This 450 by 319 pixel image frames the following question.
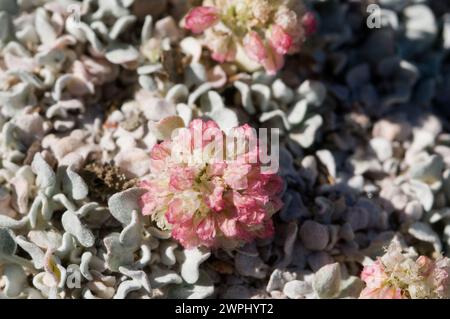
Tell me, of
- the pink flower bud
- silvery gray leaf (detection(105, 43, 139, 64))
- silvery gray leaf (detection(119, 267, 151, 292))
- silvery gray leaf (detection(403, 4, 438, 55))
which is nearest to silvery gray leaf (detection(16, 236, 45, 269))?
silvery gray leaf (detection(119, 267, 151, 292))

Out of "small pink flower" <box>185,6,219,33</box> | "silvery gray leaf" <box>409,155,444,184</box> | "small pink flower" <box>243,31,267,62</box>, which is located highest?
"small pink flower" <box>185,6,219,33</box>

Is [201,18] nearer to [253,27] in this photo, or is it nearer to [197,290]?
[253,27]

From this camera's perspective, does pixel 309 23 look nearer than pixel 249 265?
No

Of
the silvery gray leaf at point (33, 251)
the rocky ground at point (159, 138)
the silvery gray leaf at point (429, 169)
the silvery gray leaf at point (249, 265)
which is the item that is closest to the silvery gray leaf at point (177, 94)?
the rocky ground at point (159, 138)

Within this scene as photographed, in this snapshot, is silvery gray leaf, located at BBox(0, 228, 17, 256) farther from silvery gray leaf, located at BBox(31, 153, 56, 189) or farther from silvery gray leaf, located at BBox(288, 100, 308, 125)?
silvery gray leaf, located at BBox(288, 100, 308, 125)

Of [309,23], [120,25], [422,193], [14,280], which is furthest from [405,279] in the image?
[120,25]

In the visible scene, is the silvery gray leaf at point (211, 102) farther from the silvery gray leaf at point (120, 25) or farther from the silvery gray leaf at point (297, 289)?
the silvery gray leaf at point (297, 289)
